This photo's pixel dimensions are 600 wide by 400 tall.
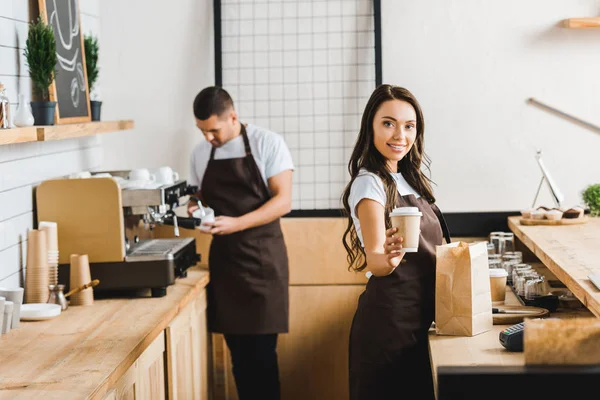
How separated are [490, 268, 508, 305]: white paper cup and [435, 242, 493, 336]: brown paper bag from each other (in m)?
0.45

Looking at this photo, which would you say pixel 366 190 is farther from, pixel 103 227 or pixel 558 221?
pixel 558 221

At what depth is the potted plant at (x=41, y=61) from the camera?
3.16 m

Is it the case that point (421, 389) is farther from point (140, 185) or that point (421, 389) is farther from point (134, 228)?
point (134, 228)

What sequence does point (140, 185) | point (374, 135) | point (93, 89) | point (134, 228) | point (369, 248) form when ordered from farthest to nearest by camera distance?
point (93, 89) < point (134, 228) < point (140, 185) < point (374, 135) < point (369, 248)

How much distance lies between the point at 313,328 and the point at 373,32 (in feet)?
4.81

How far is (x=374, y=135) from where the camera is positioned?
263 centimetres

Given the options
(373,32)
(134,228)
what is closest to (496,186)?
(373,32)

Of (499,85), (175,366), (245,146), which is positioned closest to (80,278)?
(175,366)

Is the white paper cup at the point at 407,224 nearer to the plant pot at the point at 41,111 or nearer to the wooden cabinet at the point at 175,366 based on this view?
the wooden cabinet at the point at 175,366

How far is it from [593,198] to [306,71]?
146 cm

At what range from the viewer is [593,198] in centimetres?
397

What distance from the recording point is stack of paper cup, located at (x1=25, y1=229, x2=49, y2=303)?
3.10 m

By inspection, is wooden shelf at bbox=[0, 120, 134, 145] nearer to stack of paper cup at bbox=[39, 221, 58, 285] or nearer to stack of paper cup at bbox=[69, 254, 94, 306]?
stack of paper cup at bbox=[39, 221, 58, 285]

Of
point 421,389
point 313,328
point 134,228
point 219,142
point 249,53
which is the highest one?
point 249,53
